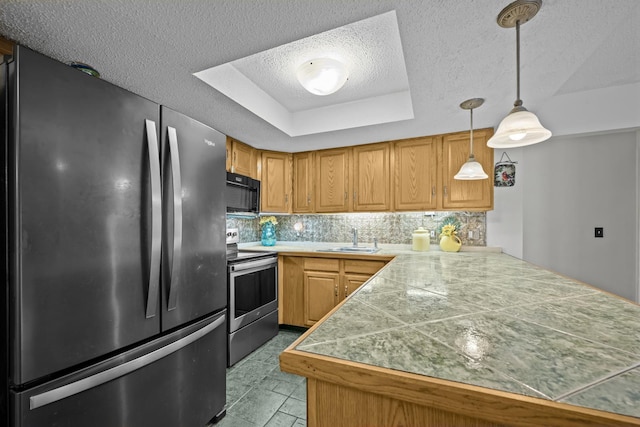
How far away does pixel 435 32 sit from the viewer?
1240mm

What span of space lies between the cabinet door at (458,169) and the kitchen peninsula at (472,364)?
6.18 ft

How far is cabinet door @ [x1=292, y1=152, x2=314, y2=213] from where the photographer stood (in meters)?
3.37

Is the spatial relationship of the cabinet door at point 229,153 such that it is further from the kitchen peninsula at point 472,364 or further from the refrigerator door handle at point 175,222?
the kitchen peninsula at point 472,364

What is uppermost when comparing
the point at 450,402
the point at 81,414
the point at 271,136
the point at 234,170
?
the point at 271,136

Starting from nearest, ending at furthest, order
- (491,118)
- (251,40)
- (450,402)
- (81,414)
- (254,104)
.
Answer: (450,402), (81,414), (251,40), (254,104), (491,118)

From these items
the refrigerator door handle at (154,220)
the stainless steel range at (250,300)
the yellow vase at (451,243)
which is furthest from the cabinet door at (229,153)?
the yellow vase at (451,243)

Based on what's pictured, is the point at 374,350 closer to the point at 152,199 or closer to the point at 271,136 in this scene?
the point at 152,199

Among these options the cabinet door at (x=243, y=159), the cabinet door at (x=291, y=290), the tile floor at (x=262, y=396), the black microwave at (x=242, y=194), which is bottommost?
the tile floor at (x=262, y=396)

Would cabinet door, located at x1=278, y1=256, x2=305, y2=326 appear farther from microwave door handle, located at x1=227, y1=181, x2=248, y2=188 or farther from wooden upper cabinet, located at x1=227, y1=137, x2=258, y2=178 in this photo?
wooden upper cabinet, located at x1=227, y1=137, x2=258, y2=178

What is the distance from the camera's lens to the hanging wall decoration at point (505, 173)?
2527 mm

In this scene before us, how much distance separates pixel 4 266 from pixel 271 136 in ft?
7.29

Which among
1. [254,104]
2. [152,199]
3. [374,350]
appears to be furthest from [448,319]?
[254,104]

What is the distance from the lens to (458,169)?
269 centimetres

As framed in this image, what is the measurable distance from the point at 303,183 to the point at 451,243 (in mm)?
1843
